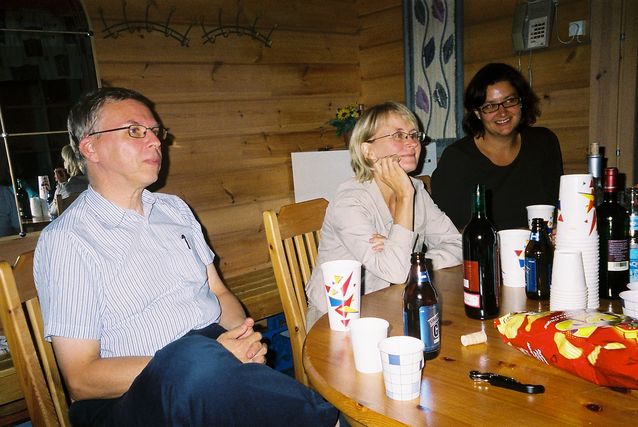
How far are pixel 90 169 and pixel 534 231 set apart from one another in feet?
4.37

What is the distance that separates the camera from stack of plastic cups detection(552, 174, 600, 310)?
1.12 meters

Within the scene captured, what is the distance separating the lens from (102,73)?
2617 millimetres

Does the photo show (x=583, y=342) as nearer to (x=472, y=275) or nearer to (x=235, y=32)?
(x=472, y=275)

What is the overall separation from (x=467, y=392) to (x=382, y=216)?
962 millimetres

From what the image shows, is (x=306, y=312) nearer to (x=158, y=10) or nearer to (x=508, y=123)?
(x=508, y=123)

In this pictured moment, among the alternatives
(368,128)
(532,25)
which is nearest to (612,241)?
(368,128)

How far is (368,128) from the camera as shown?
1871 millimetres

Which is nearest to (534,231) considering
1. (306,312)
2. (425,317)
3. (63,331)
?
(425,317)

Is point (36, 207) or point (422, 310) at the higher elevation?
point (36, 207)

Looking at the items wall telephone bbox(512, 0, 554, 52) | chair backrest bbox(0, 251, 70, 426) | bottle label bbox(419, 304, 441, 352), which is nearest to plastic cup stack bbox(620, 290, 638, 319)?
bottle label bbox(419, 304, 441, 352)

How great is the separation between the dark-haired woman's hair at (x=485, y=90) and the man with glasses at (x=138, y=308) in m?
1.62

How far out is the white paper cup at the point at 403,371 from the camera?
82 cm

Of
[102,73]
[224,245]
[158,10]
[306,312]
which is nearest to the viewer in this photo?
[306,312]

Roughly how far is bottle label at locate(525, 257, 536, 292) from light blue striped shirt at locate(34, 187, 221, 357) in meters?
0.96
